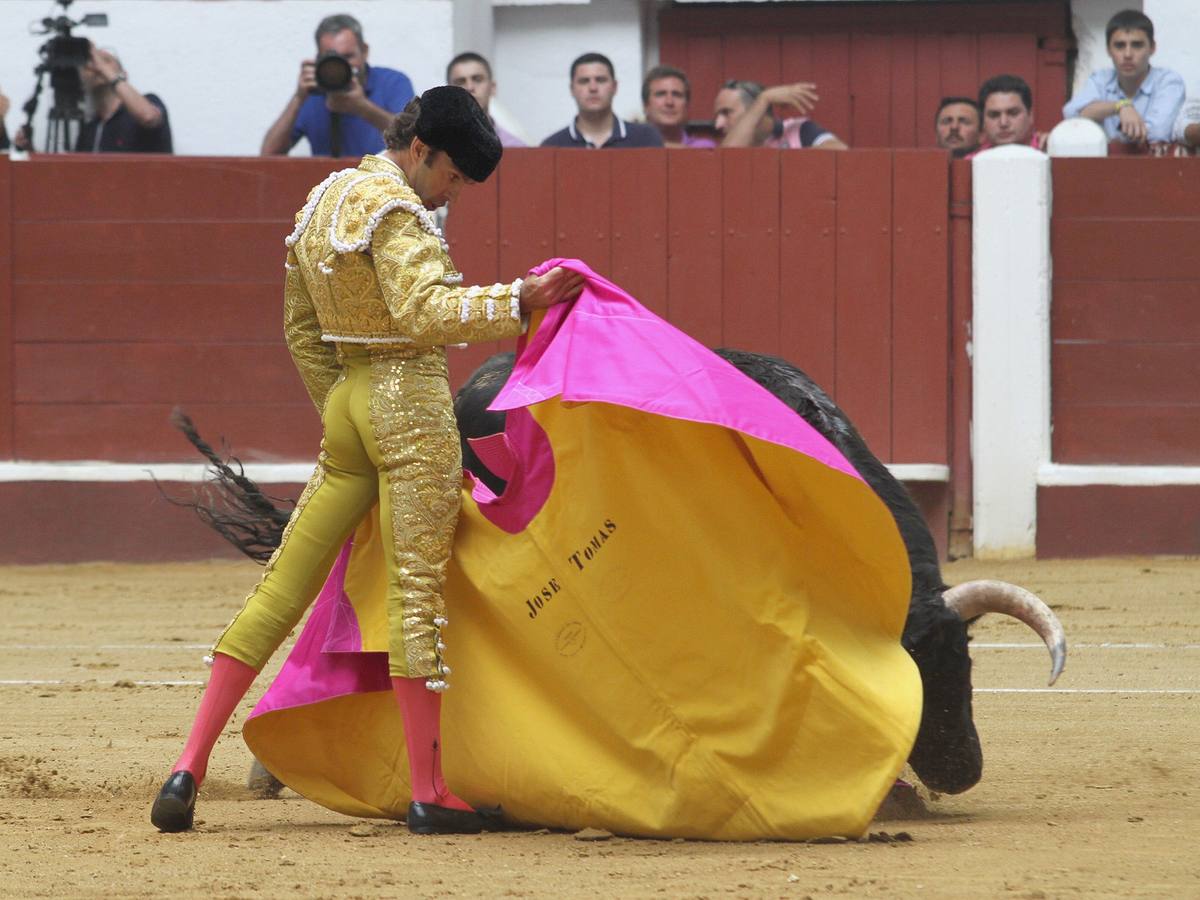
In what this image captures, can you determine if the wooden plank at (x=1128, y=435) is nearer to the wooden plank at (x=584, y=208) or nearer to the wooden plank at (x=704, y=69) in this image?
the wooden plank at (x=584, y=208)

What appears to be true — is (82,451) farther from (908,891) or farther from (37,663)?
(908,891)

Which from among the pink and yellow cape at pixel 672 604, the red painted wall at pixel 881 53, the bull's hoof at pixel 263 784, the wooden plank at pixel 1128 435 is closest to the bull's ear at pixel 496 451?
the pink and yellow cape at pixel 672 604

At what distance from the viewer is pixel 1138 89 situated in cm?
721

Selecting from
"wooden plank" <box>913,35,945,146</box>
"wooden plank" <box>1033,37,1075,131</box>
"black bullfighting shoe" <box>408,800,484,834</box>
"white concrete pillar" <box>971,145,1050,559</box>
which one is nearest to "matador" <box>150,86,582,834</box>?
"black bullfighting shoe" <box>408,800,484,834</box>

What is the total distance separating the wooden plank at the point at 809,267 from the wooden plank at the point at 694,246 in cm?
24

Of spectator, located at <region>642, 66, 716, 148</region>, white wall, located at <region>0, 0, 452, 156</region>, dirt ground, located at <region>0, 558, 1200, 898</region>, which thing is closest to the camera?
dirt ground, located at <region>0, 558, 1200, 898</region>

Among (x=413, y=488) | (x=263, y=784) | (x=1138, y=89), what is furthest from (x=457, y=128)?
(x=1138, y=89)

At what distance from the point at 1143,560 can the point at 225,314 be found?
11.3ft

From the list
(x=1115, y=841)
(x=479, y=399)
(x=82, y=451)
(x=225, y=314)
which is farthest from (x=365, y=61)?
(x=1115, y=841)

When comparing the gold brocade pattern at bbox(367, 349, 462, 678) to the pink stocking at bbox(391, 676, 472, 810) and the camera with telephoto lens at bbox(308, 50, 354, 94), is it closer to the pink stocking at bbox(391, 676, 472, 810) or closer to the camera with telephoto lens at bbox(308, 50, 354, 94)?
the pink stocking at bbox(391, 676, 472, 810)

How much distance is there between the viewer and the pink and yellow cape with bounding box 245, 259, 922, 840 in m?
2.79

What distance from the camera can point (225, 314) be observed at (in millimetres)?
7000

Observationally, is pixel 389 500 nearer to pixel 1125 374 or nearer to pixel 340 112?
pixel 340 112

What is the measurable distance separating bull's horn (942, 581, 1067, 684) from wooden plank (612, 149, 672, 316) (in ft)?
12.9
